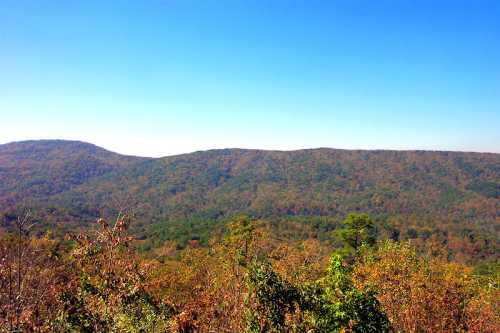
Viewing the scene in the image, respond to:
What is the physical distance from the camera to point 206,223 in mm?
109625

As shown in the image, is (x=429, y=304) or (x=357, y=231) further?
(x=357, y=231)

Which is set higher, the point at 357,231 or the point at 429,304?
the point at 429,304

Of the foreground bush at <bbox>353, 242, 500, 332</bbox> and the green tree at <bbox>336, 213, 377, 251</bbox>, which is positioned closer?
the foreground bush at <bbox>353, 242, 500, 332</bbox>

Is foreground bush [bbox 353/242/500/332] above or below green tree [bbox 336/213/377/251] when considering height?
above

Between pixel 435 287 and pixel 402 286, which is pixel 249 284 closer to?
pixel 402 286

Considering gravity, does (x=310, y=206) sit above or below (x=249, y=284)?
below

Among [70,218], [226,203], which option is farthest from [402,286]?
[226,203]

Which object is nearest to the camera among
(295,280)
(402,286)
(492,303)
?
(295,280)

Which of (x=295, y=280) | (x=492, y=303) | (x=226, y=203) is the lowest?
(x=226, y=203)

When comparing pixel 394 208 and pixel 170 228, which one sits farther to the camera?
pixel 394 208

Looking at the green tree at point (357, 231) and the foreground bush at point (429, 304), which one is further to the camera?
the green tree at point (357, 231)

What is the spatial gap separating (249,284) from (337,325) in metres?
2.90

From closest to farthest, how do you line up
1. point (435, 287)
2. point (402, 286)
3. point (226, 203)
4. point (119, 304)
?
point (119, 304) → point (402, 286) → point (435, 287) → point (226, 203)

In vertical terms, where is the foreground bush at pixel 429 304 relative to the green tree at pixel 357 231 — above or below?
above
